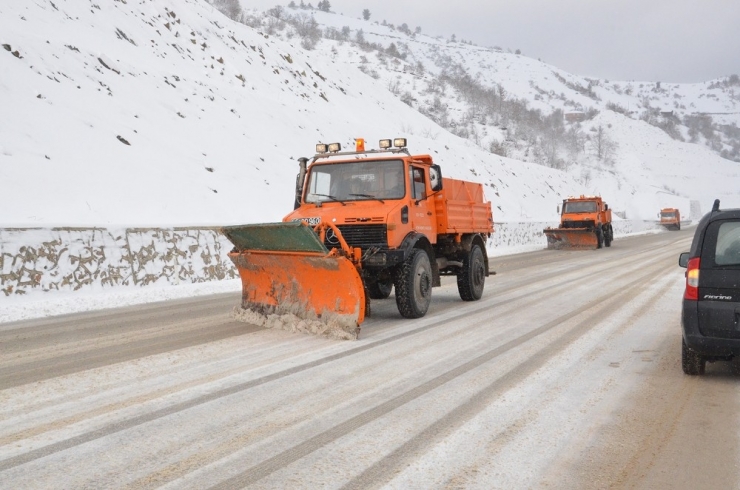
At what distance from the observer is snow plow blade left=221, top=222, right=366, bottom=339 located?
7.07 m

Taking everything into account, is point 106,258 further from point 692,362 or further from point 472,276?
point 692,362

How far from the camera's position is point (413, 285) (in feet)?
26.8

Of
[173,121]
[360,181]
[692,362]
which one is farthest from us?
[173,121]

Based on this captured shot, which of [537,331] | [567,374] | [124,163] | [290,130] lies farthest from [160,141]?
[567,374]

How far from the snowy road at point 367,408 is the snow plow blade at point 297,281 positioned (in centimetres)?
36

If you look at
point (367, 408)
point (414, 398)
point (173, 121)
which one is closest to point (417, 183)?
point (414, 398)

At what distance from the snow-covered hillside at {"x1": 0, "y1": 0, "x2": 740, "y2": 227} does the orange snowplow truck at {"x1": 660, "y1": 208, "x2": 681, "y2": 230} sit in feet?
36.2

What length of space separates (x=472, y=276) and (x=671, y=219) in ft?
165

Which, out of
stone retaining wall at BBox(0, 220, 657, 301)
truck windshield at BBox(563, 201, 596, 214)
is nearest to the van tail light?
stone retaining wall at BBox(0, 220, 657, 301)

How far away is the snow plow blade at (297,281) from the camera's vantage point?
707 cm

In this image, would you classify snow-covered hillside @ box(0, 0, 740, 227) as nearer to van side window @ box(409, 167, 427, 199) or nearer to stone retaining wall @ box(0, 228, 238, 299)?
stone retaining wall @ box(0, 228, 238, 299)

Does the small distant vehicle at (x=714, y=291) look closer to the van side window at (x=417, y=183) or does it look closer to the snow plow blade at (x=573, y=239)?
the van side window at (x=417, y=183)

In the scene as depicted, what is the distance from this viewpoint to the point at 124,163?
19234 mm

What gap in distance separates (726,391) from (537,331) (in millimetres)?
2651
